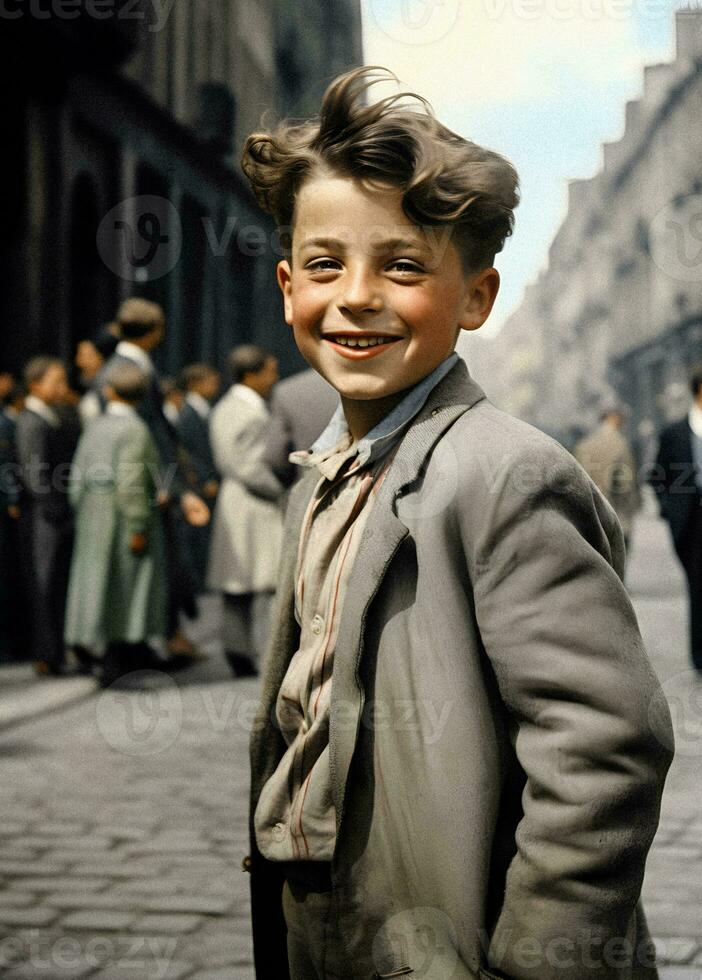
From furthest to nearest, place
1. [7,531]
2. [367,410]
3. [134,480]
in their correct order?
[7,531] → [134,480] → [367,410]

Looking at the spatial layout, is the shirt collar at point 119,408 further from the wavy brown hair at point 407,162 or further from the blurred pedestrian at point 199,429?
the wavy brown hair at point 407,162

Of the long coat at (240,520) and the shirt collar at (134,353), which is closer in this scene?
the shirt collar at (134,353)

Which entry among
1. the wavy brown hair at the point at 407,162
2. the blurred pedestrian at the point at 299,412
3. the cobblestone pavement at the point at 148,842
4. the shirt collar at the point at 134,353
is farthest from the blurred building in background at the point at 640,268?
the wavy brown hair at the point at 407,162

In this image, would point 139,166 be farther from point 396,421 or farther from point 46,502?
point 396,421

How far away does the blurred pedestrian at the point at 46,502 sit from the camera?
379 inches

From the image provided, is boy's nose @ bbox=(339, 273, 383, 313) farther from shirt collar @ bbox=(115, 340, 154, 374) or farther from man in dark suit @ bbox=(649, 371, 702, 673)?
man in dark suit @ bbox=(649, 371, 702, 673)

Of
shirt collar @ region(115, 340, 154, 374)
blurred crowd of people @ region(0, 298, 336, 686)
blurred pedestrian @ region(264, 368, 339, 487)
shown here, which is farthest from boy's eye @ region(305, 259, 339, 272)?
shirt collar @ region(115, 340, 154, 374)

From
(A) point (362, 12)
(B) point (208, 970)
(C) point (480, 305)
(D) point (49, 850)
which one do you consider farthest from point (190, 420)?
(C) point (480, 305)

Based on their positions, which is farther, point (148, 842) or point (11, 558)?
point (11, 558)

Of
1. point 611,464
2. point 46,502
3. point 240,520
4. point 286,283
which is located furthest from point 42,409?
point 286,283

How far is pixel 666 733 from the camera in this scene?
1938 millimetres

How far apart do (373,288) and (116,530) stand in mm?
7128

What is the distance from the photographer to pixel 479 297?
7.18ft

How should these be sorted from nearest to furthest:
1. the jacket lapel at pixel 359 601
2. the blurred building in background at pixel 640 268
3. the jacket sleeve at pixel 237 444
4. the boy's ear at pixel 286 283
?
the jacket lapel at pixel 359 601 < the boy's ear at pixel 286 283 < the jacket sleeve at pixel 237 444 < the blurred building in background at pixel 640 268
